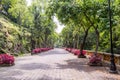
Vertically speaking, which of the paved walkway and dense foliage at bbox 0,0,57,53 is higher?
dense foliage at bbox 0,0,57,53

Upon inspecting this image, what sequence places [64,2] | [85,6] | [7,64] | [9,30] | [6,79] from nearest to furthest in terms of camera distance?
[6,79] < [7,64] < [85,6] < [64,2] < [9,30]

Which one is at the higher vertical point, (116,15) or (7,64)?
(116,15)

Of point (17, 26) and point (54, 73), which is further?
point (17, 26)

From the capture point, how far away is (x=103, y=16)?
18.0 meters

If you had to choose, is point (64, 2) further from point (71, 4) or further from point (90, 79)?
point (90, 79)

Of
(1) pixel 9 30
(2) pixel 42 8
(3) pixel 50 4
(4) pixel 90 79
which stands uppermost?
(2) pixel 42 8

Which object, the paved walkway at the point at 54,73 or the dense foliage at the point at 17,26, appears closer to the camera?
the paved walkway at the point at 54,73

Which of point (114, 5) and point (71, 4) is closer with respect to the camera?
point (114, 5)

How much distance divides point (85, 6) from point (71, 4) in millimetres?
1710

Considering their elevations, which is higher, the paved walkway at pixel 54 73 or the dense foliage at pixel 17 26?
the dense foliage at pixel 17 26

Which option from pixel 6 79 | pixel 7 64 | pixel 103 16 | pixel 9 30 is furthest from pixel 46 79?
pixel 9 30

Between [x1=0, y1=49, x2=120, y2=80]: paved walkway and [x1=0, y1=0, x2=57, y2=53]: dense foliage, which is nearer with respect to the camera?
[x1=0, y1=49, x2=120, y2=80]: paved walkway

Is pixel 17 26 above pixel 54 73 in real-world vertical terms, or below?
above

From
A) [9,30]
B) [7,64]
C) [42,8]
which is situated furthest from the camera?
[42,8]
